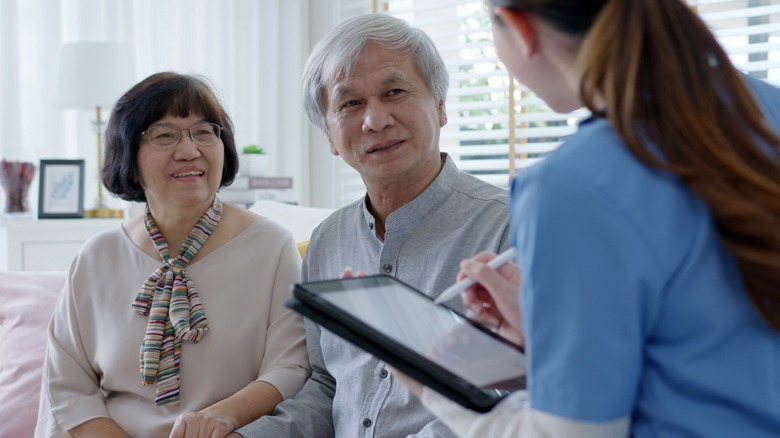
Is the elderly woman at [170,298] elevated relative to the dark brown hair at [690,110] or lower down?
lower down

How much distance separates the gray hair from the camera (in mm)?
1601

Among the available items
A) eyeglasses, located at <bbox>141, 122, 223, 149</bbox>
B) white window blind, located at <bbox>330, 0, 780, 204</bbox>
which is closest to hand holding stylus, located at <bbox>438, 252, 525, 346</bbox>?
eyeglasses, located at <bbox>141, 122, 223, 149</bbox>

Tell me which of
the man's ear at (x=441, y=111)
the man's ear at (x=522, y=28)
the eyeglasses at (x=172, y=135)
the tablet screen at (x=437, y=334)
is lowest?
the tablet screen at (x=437, y=334)

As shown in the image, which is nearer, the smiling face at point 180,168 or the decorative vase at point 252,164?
the smiling face at point 180,168

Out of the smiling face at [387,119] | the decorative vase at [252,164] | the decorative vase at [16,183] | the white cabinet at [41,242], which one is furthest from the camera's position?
the decorative vase at [252,164]

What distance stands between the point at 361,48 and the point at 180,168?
49 cm

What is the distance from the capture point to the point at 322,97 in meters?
1.70

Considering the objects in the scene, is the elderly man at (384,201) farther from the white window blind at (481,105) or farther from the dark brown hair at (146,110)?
the white window blind at (481,105)

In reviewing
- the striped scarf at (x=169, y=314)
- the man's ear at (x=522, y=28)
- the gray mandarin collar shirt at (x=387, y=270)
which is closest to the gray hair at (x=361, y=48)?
the gray mandarin collar shirt at (x=387, y=270)

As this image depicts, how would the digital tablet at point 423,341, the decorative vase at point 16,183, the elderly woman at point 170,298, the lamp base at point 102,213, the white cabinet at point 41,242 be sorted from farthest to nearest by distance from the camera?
1. the lamp base at point 102,213
2. the decorative vase at point 16,183
3. the white cabinet at point 41,242
4. the elderly woman at point 170,298
5. the digital tablet at point 423,341

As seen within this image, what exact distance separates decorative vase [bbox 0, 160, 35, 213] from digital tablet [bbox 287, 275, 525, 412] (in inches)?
109

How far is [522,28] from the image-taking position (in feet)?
2.61

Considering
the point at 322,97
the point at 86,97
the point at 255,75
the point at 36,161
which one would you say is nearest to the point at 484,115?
the point at 255,75

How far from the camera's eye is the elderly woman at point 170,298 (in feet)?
5.55
